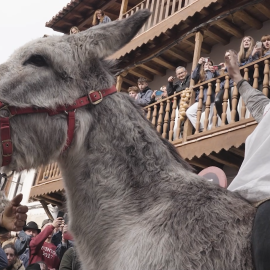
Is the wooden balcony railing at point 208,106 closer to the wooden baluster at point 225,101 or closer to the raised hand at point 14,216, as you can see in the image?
the wooden baluster at point 225,101

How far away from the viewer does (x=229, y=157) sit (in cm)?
909

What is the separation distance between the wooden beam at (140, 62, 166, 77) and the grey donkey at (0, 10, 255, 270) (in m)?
10.6

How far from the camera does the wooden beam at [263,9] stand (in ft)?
32.6

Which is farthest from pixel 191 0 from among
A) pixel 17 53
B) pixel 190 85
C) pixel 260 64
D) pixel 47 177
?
pixel 17 53

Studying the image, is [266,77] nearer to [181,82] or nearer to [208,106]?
[208,106]

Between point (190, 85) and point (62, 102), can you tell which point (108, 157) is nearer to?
point (62, 102)

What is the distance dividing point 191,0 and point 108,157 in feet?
32.0

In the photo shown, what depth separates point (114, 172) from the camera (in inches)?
85.6

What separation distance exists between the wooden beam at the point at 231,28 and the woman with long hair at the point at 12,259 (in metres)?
7.39

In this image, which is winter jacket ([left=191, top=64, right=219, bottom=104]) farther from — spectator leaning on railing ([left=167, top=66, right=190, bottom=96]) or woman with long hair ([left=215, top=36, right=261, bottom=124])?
spectator leaning on railing ([left=167, top=66, right=190, bottom=96])

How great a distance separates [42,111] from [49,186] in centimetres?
1103

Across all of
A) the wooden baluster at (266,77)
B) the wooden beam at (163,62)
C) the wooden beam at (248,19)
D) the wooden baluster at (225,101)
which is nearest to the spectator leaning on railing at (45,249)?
the wooden baluster at (225,101)

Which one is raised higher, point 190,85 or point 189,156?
point 190,85

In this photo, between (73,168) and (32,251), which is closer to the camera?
(73,168)
